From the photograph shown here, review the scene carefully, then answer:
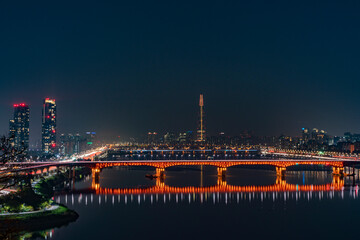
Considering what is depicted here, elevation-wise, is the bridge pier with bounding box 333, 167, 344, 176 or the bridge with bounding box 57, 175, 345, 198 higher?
the bridge pier with bounding box 333, 167, 344, 176

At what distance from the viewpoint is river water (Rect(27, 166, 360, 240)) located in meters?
49.6

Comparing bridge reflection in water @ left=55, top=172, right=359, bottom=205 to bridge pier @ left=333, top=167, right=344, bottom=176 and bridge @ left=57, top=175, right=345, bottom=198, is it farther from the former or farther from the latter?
bridge pier @ left=333, top=167, right=344, bottom=176

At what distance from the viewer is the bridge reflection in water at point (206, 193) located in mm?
70250

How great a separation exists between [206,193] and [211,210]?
15.5m

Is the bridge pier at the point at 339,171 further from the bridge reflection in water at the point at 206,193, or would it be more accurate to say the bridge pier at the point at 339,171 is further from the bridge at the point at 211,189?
the bridge reflection in water at the point at 206,193

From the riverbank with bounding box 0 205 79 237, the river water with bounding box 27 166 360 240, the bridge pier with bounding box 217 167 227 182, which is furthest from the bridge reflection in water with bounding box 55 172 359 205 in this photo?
the riverbank with bounding box 0 205 79 237

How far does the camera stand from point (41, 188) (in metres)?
68.1

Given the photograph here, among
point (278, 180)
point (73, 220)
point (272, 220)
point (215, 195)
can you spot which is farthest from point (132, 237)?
point (278, 180)

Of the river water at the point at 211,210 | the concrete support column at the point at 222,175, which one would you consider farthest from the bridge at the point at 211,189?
the concrete support column at the point at 222,175

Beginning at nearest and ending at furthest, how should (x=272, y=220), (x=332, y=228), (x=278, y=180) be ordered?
(x=332, y=228) → (x=272, y=220) → (x=278, y=180)

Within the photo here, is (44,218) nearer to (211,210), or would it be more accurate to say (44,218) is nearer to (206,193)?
(211,210)

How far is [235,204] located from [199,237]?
19.5 m

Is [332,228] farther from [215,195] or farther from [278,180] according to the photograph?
[278,180]

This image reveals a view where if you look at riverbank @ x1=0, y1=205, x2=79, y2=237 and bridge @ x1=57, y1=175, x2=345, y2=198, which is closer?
riverbank @ x1=0, y1=205, x2=79, y2=237
